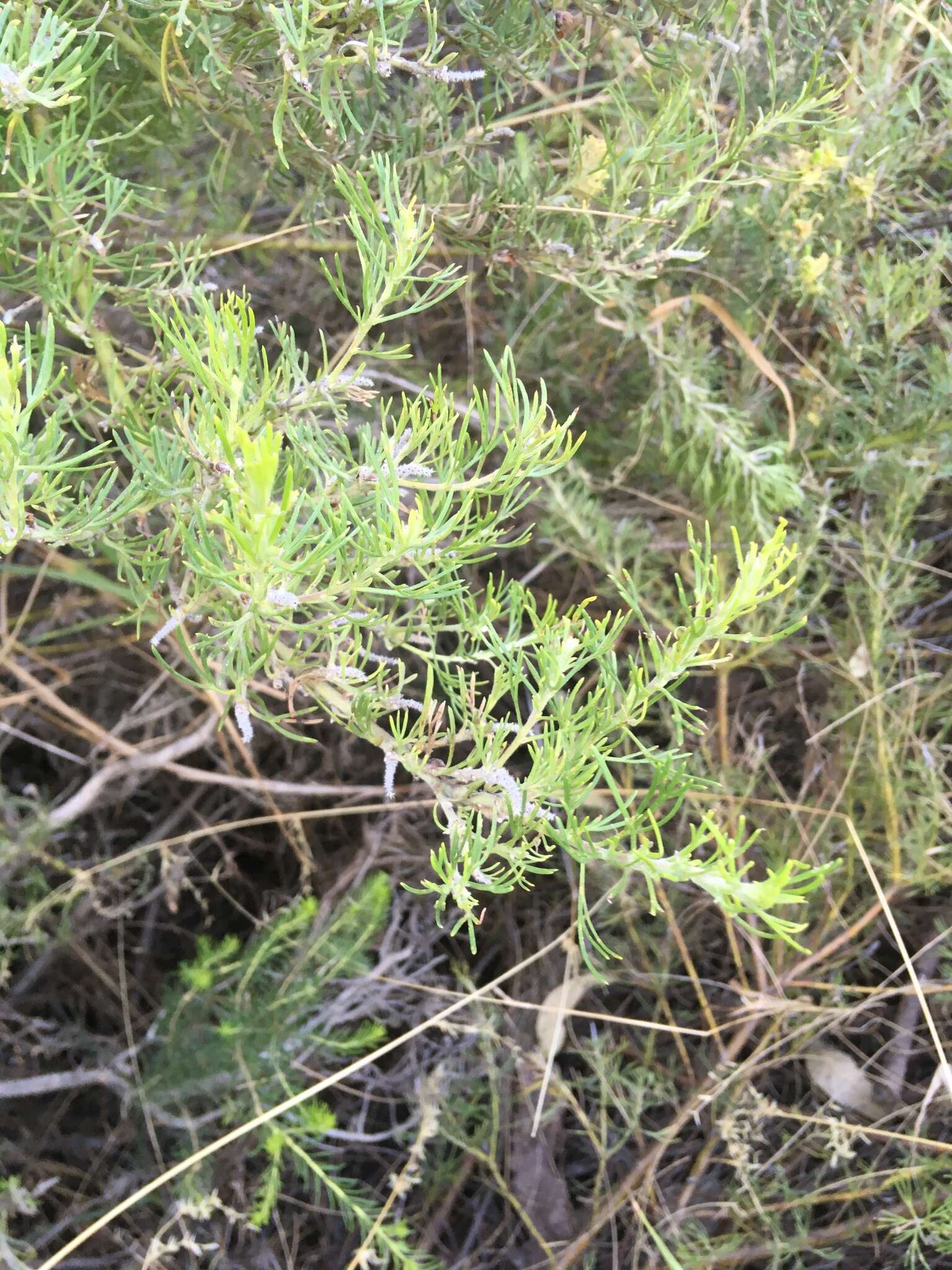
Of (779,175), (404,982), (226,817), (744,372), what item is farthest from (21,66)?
(226,817)

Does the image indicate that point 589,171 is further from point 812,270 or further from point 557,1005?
point 557,1005

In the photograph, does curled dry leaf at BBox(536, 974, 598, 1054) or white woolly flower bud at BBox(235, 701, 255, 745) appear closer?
white woolly flower bud at BBox(235, 701, 255, 745)

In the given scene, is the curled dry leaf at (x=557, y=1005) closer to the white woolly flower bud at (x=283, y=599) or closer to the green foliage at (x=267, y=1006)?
the green foliage at (x=267, y=1006)

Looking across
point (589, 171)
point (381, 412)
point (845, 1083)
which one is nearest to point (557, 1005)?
point (845, 1083)

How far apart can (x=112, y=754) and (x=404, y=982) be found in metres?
0.45

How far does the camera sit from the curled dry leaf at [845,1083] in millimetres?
956

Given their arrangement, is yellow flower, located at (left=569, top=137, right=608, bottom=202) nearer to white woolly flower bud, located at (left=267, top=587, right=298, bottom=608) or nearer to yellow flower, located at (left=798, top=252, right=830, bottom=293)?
yellow flower, located at (left=798, top=252, right=830, bottom=293)

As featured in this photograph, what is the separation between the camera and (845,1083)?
37.9 inches

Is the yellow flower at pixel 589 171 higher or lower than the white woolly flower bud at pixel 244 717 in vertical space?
higher

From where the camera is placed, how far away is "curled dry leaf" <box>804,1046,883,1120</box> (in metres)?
0.96

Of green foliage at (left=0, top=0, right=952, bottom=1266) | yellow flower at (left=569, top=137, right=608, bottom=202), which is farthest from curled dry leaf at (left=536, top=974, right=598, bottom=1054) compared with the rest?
yellow flower at (left=569, top=137, right=608, bottom=202)

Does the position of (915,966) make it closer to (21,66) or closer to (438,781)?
(438,781)

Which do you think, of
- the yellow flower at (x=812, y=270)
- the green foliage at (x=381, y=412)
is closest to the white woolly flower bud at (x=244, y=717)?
the green foliage at (x=381, y=412)

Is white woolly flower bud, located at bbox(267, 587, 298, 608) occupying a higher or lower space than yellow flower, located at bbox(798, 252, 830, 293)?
lower
